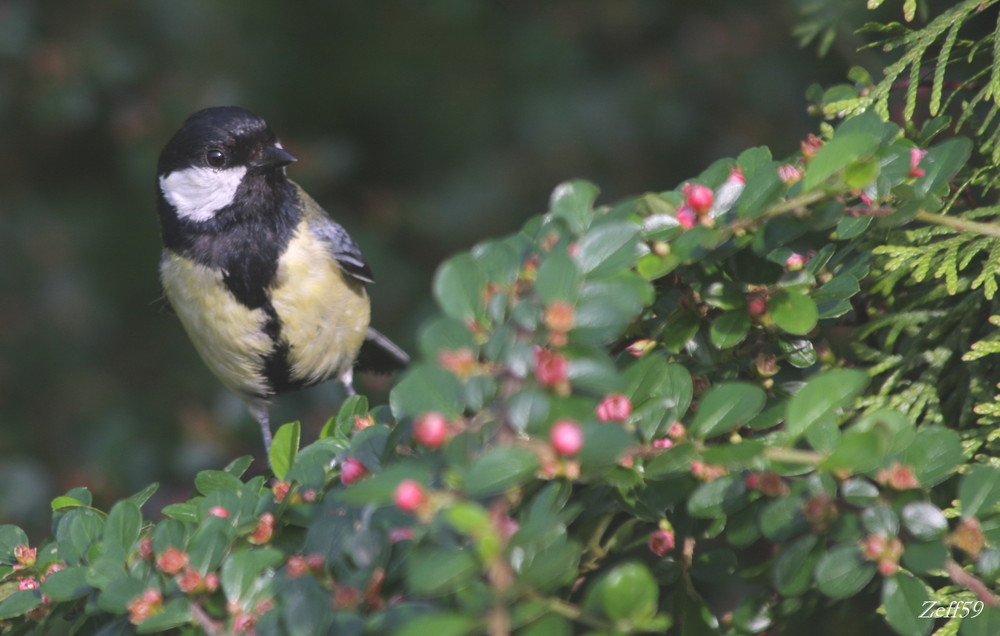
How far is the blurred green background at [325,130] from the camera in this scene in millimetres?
3451

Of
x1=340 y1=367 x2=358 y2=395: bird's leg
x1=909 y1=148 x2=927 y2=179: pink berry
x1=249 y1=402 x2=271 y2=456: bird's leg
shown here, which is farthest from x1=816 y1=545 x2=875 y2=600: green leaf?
x1=249 y1=402 x2=271 y2=456: bird's leg

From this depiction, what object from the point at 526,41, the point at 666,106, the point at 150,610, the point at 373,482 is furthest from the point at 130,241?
the point at 373,482

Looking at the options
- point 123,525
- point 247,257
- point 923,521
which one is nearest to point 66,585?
point 123,525

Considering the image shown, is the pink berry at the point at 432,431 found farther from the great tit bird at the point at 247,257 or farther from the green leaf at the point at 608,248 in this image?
the great tit bird at the point at 247,257

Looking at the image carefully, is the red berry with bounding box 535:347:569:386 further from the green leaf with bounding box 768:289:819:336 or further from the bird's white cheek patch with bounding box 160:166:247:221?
the bird's white cheek patch with bounding box 160:166:247:221

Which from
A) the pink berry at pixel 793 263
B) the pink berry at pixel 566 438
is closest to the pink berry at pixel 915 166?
the pink berry at pixel 793 263

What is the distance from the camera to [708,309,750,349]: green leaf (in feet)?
3.73

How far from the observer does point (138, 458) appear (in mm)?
3176

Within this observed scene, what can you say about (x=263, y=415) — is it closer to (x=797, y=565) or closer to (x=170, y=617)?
(x=170, y=617)

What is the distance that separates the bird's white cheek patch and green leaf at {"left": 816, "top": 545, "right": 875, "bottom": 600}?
5.92 feet

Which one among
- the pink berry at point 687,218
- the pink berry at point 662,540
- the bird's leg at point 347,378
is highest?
the pink berry at point 687,218

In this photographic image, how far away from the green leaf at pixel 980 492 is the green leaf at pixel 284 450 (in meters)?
0.78

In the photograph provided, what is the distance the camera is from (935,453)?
3.13 feet

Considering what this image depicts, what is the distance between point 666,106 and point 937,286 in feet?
7.56
